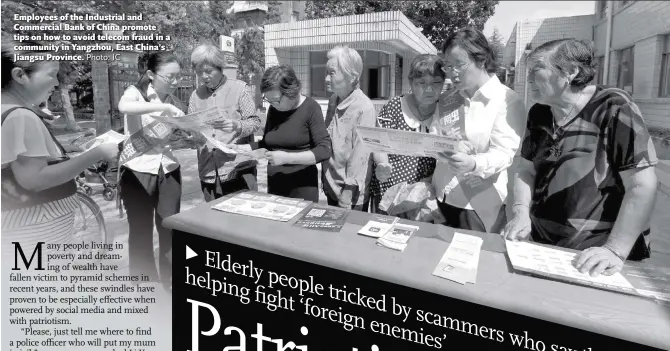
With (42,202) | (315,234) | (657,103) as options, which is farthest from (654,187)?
(657,103)

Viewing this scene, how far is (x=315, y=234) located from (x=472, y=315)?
1.89ft

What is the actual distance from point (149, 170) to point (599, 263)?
207cm

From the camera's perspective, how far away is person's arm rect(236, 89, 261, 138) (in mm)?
2334

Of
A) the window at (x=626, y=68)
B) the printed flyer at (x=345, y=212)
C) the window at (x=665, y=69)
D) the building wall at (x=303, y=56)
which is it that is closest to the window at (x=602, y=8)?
the window at (x=626, y=68)

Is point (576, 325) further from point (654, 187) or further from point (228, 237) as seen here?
point (228, 237)

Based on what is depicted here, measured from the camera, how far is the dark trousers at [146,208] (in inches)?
89.0

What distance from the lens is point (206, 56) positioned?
7.53 feet

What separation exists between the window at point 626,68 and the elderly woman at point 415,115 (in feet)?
26.3

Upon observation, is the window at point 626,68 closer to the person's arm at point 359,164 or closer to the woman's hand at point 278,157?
the person's arm at point 359,164

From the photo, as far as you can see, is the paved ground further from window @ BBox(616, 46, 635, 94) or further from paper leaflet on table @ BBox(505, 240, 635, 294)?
window @ BBox(616, 46, 635, 94)

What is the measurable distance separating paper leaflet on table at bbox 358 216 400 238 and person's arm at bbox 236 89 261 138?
42.5 inches

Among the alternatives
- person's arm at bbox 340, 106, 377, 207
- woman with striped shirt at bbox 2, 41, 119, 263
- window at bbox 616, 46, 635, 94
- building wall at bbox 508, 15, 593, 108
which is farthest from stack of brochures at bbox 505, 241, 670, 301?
building wall at bbox 508, 15, 593, 108

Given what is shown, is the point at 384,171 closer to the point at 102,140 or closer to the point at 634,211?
the point at 634,211

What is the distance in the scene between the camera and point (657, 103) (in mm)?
6875
